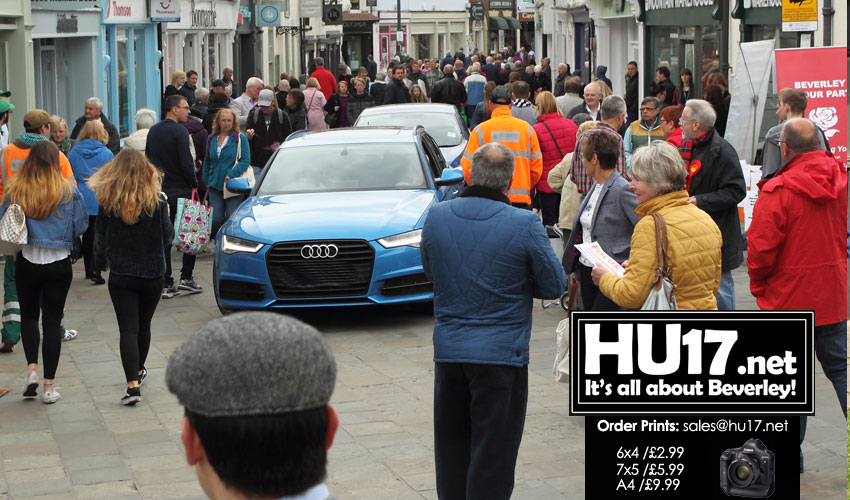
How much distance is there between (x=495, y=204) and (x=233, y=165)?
26.6 feet

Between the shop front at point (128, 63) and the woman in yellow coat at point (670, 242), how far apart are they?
17962 millimetres

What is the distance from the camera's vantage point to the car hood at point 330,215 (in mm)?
10578

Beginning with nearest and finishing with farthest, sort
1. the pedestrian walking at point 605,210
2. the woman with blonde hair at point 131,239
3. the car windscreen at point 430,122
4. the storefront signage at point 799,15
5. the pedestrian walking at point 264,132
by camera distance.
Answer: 1. the pedestrian walking at point 605,210
2. the woman with blonde hair at point 131,239
3. the storefront signage at point 799,15
4. the pedestrian walking at point 264,132
5. the car windscreen at point 430,122

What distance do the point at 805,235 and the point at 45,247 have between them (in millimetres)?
4657

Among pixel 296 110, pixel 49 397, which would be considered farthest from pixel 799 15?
pixel 296 110

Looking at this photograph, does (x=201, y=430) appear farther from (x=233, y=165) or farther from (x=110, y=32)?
(x=110, y=32)

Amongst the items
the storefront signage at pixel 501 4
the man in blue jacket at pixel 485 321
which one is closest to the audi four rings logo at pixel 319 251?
the man in blue jacket at pixel 485 321

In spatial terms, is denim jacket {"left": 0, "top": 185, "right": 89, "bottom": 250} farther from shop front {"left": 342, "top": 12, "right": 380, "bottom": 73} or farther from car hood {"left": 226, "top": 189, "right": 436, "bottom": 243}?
shop front {"left": 342, "top": 12, "right": 380, "bottom": 73}

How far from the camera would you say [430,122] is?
17.3 metres

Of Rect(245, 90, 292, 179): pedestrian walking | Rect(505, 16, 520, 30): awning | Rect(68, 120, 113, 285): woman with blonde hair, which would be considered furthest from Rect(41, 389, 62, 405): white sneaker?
Rect(505, 16, 520, 30): awning

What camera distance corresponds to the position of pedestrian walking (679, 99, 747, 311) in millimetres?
8016

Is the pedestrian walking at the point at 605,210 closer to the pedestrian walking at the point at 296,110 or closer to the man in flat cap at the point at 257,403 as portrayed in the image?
the man in flat cap at the point at 257,403

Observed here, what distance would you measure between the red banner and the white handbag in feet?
18.9

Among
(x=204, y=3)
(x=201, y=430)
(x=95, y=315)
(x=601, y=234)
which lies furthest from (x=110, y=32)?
(x=201, y=430)
